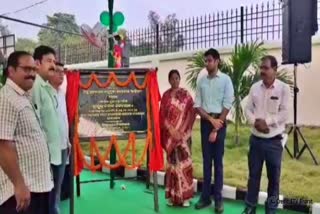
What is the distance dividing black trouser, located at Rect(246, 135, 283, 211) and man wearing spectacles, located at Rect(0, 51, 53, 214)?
2175 millimetres

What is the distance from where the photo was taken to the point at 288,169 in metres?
6.16

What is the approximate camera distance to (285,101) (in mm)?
4352

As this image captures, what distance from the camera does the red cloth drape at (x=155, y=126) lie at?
5281 millimetres

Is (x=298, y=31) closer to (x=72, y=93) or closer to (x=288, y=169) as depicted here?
(x=288, y=169)

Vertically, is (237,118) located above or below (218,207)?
above

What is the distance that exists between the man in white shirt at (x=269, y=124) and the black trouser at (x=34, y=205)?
217 cm

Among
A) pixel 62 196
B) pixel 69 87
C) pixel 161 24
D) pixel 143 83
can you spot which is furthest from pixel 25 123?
pixel 161 24

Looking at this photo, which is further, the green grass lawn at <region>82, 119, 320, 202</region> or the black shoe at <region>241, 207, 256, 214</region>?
the green grass lawn at <region>82, 119, 320, 202</region>

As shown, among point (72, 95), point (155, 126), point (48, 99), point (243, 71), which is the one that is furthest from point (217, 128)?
point (243, 71)

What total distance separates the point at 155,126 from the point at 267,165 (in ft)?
4.64

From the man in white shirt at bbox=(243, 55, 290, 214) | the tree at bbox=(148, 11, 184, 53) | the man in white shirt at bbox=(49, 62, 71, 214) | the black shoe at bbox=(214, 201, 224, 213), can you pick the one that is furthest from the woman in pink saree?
the tree at bbox=(148, 11, 184, 53)

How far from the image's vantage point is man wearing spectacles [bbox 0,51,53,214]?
2.61 m

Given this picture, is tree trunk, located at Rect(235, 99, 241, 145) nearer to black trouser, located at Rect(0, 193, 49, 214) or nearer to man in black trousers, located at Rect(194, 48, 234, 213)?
man in black trousers, located at Rect(194, 48, 234, 213)

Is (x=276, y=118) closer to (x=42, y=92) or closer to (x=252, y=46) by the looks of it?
(x=42, y=92)
